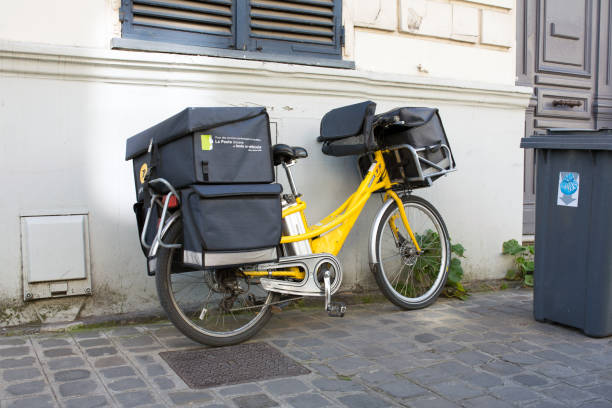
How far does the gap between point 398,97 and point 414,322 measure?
1.96 metres

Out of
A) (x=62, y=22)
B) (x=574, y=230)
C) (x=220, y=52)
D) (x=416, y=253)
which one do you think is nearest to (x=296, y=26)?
(x=220, y=52)

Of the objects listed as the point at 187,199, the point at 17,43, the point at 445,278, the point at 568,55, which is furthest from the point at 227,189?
the point at 568,55

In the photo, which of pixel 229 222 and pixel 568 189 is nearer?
pixel 229 222

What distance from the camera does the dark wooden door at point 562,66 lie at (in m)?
6.01

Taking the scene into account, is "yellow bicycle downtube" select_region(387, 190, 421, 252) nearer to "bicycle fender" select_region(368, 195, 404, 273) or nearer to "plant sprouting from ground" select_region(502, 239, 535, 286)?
"bicycle fender" select_region(368, 195, 404, 273)

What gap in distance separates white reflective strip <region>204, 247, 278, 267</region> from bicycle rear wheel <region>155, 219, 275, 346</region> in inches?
10.0

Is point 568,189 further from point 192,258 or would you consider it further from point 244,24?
point 244,24

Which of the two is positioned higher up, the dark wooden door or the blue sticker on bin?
the dark wooden door

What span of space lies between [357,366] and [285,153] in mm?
1397

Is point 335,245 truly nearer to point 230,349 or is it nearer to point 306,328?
point 306,328

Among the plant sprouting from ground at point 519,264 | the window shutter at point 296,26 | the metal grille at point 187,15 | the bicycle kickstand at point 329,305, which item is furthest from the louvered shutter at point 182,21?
the plant sprouting from ground at point 519,264

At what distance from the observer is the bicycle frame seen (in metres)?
3.96

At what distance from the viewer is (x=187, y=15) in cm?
431

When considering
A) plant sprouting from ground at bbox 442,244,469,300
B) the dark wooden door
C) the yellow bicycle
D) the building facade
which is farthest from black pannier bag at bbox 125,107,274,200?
the dark wooden door
